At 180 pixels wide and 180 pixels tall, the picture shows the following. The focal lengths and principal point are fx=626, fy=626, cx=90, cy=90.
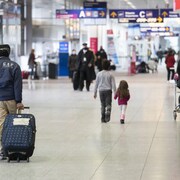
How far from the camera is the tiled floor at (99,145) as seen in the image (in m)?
8.84

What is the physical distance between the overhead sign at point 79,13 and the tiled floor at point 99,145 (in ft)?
59.4

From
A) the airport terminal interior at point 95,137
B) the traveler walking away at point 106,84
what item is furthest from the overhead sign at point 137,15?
the traveler walking away at point 106,84

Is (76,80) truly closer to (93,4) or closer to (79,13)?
(79,13)

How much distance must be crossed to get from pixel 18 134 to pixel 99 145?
7.63 feet

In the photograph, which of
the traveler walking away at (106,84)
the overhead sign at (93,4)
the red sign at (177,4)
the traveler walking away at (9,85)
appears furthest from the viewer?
the overhead sign at (93,4)

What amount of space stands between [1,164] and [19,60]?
26.9 metres

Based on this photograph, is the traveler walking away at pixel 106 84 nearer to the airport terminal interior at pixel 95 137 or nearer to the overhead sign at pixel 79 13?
the airport terminal interior at pixel 95 137

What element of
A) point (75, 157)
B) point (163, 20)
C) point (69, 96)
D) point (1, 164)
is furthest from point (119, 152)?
point (163, 20)

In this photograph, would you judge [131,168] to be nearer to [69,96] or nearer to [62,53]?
[69,96]

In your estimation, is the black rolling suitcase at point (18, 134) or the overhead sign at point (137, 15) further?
the overhead sign at point (137, 15)

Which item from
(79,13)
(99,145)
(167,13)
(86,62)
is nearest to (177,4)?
(99,145)

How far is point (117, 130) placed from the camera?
13.6 meters

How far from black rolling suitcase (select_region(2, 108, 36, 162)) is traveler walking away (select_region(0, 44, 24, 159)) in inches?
9.4

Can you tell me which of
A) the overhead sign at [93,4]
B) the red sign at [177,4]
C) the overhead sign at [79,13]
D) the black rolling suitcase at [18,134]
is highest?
the overhead sign at [93,4]
